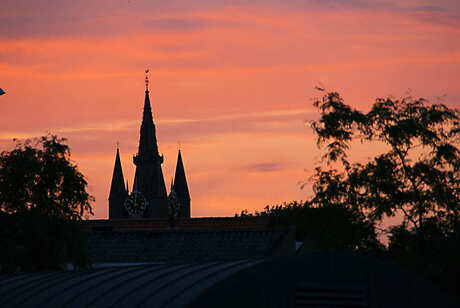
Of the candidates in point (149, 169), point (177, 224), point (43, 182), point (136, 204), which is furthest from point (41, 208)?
point (149, 169)

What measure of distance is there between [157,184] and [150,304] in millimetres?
154678

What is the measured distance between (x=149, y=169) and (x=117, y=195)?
30.1 ft

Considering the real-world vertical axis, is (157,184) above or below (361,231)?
above

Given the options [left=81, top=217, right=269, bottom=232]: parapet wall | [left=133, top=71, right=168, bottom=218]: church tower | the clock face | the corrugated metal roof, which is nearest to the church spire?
[left=133, top=71, right=168, bottom=218]: church tower

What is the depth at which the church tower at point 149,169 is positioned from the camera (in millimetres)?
179000

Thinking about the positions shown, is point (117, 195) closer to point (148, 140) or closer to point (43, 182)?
point (148, 140)

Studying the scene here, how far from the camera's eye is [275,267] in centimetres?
2967

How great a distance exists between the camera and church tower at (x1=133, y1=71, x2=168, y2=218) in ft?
587

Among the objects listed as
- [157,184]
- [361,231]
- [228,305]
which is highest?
[157,184]

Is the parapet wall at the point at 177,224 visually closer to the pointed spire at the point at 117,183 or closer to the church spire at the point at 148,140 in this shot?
the pointed spire at the point at 117,183

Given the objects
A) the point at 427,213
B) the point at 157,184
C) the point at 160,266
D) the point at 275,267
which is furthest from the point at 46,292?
the point at 157,184

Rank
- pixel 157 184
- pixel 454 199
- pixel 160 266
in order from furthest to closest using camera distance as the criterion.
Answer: pixel 157 184 → pixel 454 199 → pixel 160 266

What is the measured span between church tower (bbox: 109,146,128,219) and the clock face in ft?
4.51

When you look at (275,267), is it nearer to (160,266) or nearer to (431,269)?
(160,266)
